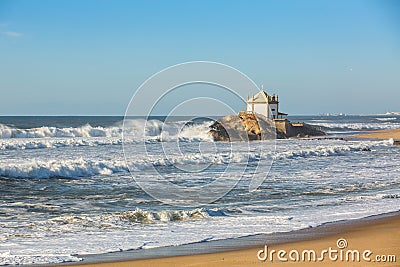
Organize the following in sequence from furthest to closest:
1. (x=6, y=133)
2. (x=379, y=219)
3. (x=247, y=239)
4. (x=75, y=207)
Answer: (x=6, y=133), (x=75, y=207), (x=379, y=219), (x=247, y=239)

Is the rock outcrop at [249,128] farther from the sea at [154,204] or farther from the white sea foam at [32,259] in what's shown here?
the white sea foam at [32,259]

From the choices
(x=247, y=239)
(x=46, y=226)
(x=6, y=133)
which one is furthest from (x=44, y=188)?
(x=6, y=133)

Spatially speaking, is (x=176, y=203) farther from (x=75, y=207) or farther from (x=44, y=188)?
(x=44, y=188)

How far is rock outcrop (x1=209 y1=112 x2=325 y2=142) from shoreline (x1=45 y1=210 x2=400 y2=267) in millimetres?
35182

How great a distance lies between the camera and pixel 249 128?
4806 cm

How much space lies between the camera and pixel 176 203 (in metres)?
12.7

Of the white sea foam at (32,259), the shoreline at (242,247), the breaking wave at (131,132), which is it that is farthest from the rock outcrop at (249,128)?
the white sea foam at (32,259)

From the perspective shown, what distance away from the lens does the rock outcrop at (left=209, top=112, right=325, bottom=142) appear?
156 ft

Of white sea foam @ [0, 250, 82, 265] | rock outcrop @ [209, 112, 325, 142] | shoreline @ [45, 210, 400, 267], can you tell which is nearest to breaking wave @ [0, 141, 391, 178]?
white sea foam @ [0, 250, 82, 265]

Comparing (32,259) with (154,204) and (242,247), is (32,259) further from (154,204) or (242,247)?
(154,204)

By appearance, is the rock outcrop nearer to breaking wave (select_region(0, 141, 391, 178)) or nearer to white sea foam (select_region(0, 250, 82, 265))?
breaking wave (select_region(0, 141, 391, 178))

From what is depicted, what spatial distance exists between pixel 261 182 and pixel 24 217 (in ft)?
27.4

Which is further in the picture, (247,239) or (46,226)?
(46,226)

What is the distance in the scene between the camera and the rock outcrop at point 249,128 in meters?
47.5
